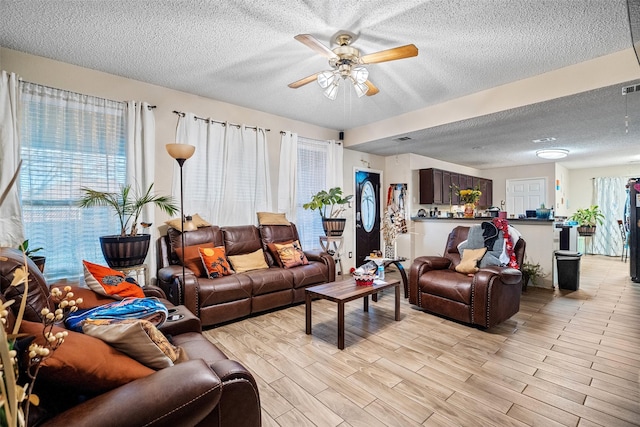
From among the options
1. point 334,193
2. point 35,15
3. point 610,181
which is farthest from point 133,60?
point 610,181

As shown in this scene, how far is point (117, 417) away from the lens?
0.91m

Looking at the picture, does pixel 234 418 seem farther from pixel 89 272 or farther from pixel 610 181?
pixel 610 181

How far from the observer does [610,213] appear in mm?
7648

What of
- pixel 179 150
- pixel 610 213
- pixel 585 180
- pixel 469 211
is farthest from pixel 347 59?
pixel 585 180

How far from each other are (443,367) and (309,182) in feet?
11.2

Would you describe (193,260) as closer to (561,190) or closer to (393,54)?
(393,54)

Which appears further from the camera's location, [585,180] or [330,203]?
[585,180]

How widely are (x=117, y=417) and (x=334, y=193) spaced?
151 inches

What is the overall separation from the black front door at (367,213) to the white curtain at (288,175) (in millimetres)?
1616

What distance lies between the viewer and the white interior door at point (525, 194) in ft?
25.2

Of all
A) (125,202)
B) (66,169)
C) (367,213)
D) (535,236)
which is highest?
(66,169)

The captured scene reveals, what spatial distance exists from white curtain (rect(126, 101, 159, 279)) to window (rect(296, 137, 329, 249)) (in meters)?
2.12

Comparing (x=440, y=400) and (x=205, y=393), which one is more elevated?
(x=205, y=393)

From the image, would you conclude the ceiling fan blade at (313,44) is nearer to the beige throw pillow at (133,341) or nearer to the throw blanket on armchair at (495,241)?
the beige throw pillow at (133,341)
